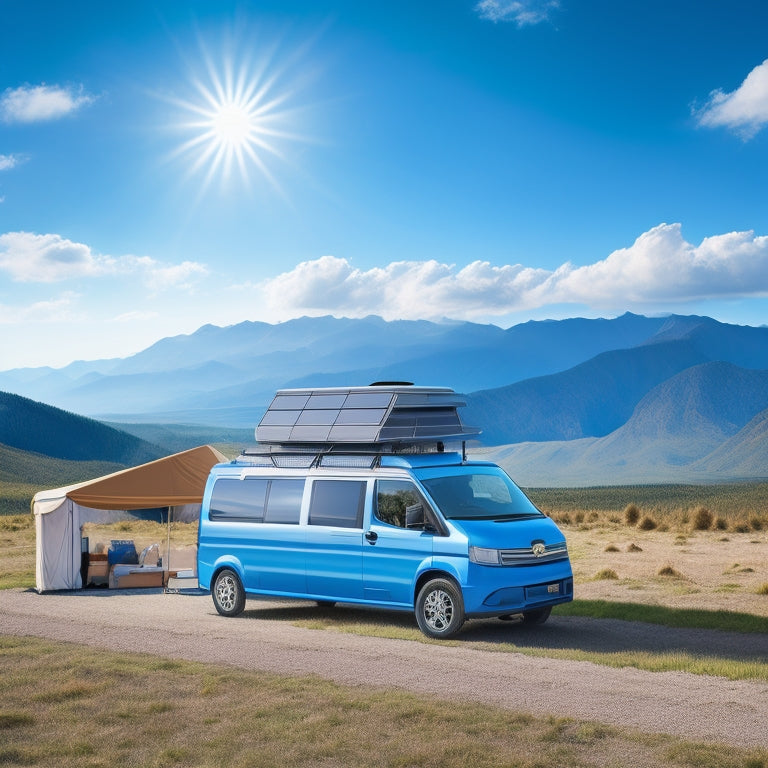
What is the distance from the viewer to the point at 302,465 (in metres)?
15.4

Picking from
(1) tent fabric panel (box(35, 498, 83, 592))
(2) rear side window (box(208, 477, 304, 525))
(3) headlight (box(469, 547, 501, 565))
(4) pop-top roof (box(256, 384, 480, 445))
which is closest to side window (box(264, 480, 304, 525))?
(2) rear side window (box(208, 477, 304, 525))

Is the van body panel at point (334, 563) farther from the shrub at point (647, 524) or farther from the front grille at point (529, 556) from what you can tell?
the shrub at point (647, 524)

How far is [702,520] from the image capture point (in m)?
35.6

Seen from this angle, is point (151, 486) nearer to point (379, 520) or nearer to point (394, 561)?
point (379, 520)

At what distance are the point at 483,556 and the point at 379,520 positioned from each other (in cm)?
176

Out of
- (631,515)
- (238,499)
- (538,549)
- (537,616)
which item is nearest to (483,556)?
(538,549)

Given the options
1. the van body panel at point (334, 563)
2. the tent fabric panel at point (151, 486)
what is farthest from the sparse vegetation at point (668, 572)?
the tent fabric panel at point (151, 486)

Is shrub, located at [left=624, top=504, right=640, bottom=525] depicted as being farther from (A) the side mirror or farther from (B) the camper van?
(A) the side mirror

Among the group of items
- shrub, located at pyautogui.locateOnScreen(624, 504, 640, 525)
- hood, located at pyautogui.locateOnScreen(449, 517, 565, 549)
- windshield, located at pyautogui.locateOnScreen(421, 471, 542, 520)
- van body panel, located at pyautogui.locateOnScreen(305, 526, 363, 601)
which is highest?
windshield, located at pyautogui.locateOnScreen(421, 471, 542, 520)

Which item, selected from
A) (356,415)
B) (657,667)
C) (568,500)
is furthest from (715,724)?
(568,500)

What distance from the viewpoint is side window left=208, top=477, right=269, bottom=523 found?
15734 mm

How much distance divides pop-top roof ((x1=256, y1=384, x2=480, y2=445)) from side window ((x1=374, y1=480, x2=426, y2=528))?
0.70 m

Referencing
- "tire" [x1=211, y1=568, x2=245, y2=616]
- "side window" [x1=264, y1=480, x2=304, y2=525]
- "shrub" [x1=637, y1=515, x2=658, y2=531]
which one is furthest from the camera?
"shrub" [x1=637, y1=515, x2=658, y2=531]

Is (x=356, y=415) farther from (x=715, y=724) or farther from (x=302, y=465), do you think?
(x=715, y=724)
